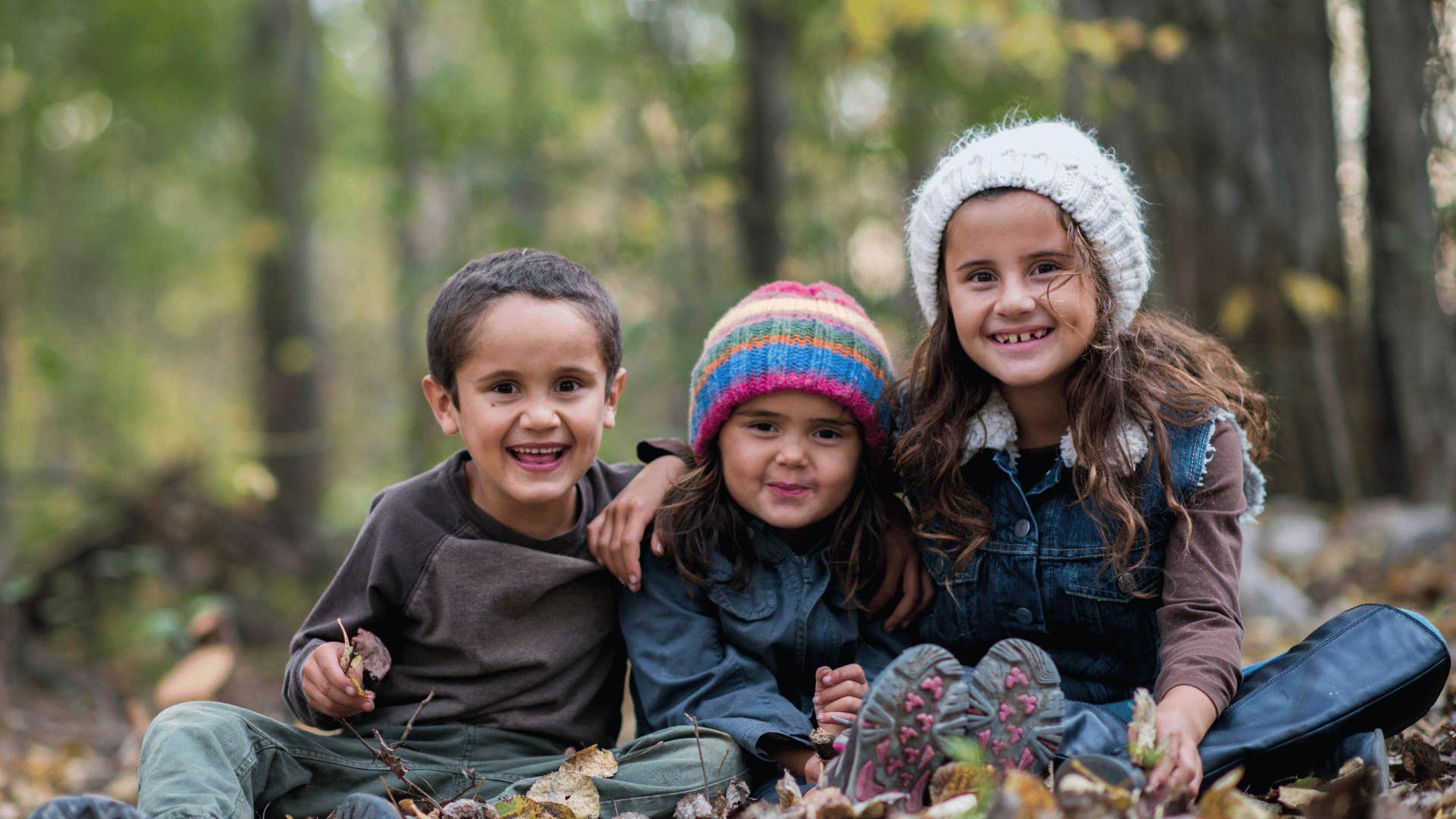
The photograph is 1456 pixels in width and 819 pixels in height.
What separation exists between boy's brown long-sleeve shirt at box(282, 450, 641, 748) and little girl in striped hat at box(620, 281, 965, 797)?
18cm

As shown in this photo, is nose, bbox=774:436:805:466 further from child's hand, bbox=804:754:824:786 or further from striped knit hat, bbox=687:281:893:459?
child's hand, bbox=804:754:824:786

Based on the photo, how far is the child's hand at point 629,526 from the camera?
9.52 ft

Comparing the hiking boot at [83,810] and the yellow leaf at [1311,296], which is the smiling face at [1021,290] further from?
the yellow leaf at [1311,296]

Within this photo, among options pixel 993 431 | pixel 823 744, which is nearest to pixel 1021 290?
pixel 993 431

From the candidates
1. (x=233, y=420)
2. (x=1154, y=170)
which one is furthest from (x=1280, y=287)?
(x=233, y=420)

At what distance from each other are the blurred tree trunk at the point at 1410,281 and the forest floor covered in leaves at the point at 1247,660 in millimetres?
352

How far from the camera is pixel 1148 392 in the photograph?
274 cm

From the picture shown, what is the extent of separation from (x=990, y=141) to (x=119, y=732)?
4587 millimetres

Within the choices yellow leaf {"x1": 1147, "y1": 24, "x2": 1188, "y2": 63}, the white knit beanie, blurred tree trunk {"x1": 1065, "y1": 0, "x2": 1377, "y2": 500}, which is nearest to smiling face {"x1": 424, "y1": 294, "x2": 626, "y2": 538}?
the white knit beanie

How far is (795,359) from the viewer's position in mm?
2857

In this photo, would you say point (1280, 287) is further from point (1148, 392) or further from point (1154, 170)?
point (1148, 392)

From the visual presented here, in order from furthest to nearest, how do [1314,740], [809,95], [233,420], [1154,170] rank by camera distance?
1. [233,420]
2. [809,95]
3. [1154,170]
4. [1314,740]

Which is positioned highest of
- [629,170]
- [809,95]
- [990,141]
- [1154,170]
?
[809,95]

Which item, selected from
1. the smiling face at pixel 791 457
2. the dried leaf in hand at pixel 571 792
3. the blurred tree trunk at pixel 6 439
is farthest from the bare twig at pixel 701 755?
the blurred tree trunk at pixel 6 439
